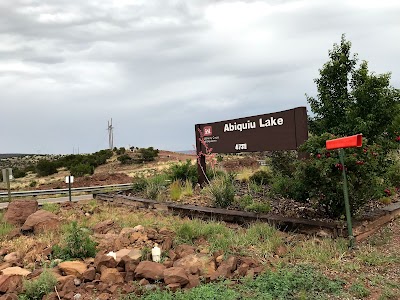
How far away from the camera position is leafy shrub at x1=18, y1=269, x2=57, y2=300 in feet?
14.5

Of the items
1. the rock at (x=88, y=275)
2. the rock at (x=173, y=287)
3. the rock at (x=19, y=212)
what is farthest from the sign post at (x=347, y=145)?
the rock at (x=19, y=212)

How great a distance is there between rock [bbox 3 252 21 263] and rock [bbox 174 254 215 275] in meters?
2.41

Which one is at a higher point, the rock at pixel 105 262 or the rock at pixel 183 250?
the rock at pixel 105 262

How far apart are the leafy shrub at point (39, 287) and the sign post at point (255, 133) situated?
6484 millimetres

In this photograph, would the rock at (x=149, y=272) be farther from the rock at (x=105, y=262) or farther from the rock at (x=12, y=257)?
the rock at (x=12, y=257)

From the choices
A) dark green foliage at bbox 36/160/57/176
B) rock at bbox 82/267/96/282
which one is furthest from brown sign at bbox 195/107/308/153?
dark green foliage at bbox 36/160/57/176

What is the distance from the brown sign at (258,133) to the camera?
9.48 m

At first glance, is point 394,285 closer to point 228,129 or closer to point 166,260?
point 166,260

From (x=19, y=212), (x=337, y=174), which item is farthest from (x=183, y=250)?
(x=19, y=212)

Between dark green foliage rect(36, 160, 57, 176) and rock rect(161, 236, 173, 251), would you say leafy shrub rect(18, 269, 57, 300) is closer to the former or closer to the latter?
rock rect(161, 236, 173, 251)

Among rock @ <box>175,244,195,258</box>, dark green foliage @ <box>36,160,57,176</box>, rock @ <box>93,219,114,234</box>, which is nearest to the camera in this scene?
rock @ <box>175,244,195,258</box>

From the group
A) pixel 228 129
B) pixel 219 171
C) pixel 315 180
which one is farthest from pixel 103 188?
pixel 315 180

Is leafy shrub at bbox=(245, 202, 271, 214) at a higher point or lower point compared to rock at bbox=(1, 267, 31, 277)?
higher

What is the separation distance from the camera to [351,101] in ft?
27.8
